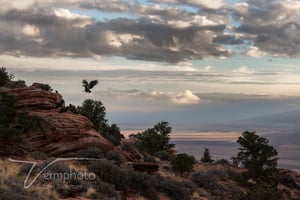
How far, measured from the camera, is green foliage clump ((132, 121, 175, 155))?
56.2 meters

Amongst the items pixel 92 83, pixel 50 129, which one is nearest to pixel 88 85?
pixel 92 83

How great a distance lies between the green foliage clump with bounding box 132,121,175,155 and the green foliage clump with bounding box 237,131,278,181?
1305cm

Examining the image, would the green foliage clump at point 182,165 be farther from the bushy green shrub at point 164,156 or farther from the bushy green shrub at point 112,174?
the bushy green shrub at point 112,174

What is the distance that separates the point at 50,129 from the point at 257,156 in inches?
955

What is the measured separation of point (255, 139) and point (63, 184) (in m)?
30.7

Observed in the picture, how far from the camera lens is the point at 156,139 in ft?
187

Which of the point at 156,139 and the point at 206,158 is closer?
the point at 156,139

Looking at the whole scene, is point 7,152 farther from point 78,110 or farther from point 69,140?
point 78,110

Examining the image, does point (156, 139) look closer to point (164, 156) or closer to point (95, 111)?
point (164, 156)

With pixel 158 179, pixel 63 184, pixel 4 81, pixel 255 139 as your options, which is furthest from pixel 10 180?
pixel 255 139

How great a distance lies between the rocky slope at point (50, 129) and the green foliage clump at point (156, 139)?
68.7ft

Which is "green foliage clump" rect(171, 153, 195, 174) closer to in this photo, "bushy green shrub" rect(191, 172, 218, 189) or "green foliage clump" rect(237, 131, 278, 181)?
"bushy green shrub" rect(191, 172, 218, 189)

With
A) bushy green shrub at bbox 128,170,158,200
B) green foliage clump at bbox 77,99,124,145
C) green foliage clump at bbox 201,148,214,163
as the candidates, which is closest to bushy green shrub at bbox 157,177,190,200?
bushy green shrub at bbox 128,170,158,200

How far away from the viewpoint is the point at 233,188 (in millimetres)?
39344
